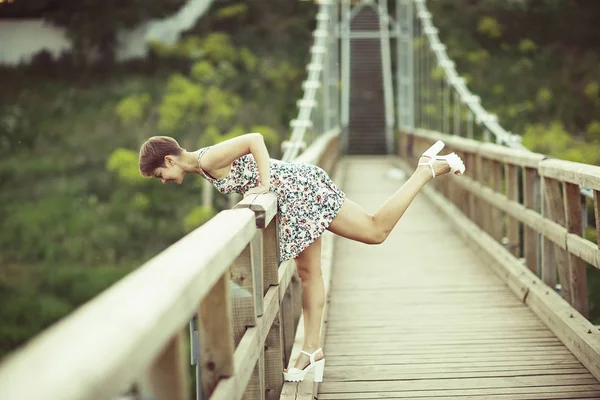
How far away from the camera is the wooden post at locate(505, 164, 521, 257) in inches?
188

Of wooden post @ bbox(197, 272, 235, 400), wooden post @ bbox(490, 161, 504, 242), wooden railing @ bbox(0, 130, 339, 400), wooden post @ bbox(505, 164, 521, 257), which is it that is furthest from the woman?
wooden post @ bbox(490, 161, 504, 242)

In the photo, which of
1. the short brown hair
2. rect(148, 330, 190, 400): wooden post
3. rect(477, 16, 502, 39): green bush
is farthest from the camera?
rect(477, 16, 502, 39): green bush

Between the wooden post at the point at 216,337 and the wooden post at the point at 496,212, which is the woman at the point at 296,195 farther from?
the wooden post at the point at 496,212

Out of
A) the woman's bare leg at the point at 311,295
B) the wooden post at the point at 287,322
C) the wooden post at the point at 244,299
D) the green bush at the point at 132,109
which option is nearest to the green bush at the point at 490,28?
the green bush at the point at 132,109

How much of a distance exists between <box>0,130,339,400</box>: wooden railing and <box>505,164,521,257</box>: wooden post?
2512mm

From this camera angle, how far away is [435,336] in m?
3.84

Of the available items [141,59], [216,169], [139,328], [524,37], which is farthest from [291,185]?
[141,59]

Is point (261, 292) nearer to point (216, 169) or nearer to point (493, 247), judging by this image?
point (216, 169)

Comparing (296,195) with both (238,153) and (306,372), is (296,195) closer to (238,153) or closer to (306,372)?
(238,153)

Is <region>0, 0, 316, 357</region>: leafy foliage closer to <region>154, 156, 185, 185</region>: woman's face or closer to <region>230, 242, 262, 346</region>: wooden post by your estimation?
<region>154, 156, 185, 185</region>: woman's face

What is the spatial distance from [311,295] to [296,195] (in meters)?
0.38

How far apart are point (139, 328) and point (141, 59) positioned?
37026 millimetres

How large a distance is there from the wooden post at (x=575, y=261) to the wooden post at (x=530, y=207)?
804 millimetres

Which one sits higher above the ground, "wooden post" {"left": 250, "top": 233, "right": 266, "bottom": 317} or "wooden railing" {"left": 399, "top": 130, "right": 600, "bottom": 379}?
"wooden post" {"left": 250, "top": 233, "right": 266, "bottom": 317}
